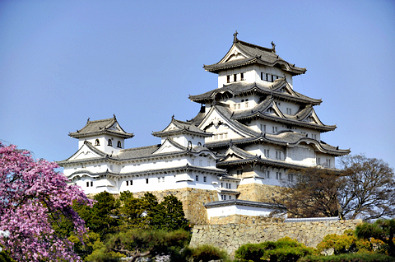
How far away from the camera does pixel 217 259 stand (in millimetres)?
40219

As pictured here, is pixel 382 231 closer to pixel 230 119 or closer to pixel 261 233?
pixel 261 233

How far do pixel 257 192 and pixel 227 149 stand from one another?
5.82 m

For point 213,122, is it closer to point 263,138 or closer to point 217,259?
point 263,138

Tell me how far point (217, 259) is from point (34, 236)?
38.3 ft

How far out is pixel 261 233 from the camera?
148ft

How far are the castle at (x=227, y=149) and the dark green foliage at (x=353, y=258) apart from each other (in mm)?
22741

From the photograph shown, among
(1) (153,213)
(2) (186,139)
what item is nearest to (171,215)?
(1) (153,213)

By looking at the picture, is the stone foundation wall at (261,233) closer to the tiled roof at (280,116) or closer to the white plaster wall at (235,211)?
the white plaster wall at (235,211)

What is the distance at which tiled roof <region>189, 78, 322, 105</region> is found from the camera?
7594cm

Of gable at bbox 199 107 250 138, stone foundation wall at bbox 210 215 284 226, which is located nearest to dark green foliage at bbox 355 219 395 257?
stone foundation wall at bbox 210 215 284 226

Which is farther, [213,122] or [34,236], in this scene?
[213,122]

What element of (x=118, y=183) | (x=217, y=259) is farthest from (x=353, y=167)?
(x=217, y=259)

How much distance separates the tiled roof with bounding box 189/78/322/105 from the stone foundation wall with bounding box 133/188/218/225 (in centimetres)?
1501

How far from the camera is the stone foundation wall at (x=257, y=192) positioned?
67.9 m
